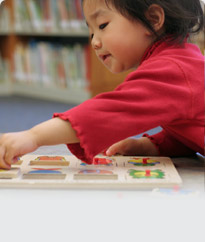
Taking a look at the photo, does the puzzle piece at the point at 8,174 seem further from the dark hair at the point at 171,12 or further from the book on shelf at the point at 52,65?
the book on shelf at the point at 52,65

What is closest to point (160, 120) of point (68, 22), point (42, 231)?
point (42, 231)

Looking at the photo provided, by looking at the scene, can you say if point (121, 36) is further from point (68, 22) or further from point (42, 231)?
point (68, 22)

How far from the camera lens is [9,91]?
3529 millimetres

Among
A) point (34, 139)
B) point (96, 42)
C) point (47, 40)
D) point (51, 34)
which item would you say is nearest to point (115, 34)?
point (96, 42)

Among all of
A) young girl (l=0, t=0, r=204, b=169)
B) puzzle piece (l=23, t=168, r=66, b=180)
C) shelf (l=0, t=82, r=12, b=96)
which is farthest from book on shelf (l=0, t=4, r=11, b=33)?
puzzle piece (l=23, t=168, r=66, b=180)

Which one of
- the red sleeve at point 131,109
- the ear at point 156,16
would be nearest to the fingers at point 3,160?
the red sleeve at point 131,109

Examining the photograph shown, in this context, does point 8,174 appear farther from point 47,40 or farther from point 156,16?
point 47,40

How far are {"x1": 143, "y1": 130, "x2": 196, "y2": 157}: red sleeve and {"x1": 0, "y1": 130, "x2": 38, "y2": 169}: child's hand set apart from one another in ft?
1.10

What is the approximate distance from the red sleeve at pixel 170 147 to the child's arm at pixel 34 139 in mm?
283

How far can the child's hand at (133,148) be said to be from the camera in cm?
95

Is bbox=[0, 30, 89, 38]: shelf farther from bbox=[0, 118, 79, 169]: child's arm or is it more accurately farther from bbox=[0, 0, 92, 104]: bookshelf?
bbox=[0, 118, 79, 169]: child's arm

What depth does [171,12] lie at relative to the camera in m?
0.89

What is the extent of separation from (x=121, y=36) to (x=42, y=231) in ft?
1.53

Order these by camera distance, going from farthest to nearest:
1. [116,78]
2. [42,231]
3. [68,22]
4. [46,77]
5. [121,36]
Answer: [46,77], [68,22], [116,78], [121,36], [42,231]
